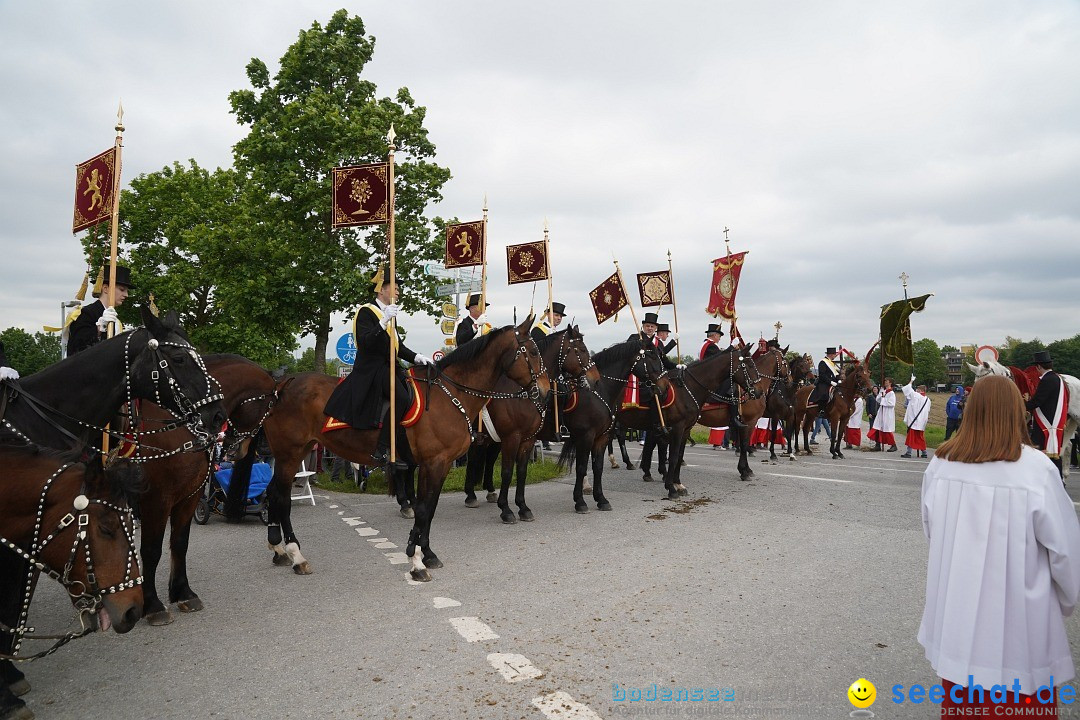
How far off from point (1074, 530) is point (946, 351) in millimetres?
138708

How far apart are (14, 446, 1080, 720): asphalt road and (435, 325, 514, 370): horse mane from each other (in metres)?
2.10

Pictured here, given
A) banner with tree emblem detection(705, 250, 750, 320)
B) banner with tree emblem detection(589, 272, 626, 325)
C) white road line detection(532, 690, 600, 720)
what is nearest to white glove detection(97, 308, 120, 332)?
white road line detection(532, 690, 600, 720)

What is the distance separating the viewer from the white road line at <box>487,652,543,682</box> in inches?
150

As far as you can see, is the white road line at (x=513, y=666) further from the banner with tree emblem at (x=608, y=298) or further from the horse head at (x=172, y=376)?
the banner with tree emblem at (x=608, y=298)

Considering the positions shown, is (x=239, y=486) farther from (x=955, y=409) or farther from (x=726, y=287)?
(x=955, y=409)

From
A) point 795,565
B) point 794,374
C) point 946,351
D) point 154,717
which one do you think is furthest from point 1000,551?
point 946,351

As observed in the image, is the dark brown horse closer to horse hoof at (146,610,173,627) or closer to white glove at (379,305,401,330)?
white glove at (379,305,401,330)

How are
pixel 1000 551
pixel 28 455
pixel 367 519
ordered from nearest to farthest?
pixel 1000 551 → pixel 28 455 → pixel 367 519

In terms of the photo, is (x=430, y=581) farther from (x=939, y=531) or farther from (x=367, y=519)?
(x=939, y=531)

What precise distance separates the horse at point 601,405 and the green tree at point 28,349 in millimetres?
59253

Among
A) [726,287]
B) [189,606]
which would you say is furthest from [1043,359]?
[189,606]

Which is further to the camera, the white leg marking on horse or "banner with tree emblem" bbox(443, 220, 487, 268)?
"banner with tree emblem" bbox(443, 220, 487, 268)

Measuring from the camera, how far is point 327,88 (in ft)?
59.5

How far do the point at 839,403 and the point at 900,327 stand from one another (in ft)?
8.59
